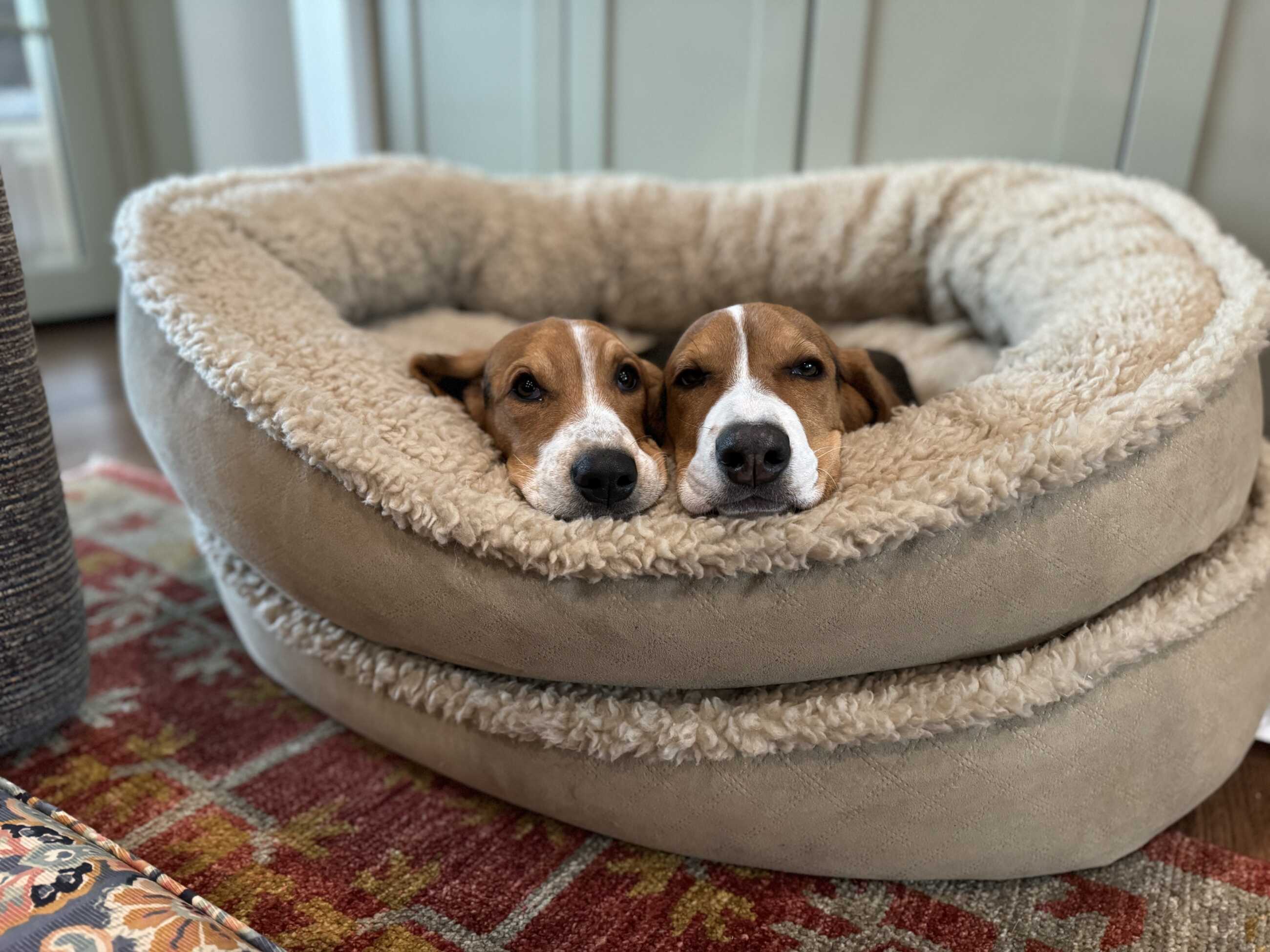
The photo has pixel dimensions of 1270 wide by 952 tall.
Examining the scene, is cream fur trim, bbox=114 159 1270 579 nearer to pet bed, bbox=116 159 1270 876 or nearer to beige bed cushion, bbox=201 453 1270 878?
pet bed, bbox=116 159 1270 876

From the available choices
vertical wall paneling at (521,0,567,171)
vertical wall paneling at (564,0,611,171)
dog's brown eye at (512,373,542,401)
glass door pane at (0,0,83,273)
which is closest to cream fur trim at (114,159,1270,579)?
dog's brown eye at (512,373,542,401)

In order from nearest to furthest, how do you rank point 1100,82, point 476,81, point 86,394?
point 1100,82, point 476,81, point 86,394

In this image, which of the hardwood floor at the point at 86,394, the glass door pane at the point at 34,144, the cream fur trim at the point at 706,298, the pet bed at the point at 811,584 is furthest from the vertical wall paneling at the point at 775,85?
the glass door pane at the point at 34,144

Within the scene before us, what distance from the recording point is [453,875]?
1.50 meters

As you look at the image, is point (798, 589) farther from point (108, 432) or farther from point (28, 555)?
point (108, 432)

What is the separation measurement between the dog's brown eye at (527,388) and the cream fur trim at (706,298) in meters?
0.11

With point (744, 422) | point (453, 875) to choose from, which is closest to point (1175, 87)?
point (744, 422)

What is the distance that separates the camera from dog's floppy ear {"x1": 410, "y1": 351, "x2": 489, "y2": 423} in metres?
1.92

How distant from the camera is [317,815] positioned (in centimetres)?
162

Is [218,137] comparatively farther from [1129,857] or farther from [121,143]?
[1129,857]

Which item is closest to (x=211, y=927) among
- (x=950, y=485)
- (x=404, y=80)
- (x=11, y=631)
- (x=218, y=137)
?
(x=11, y=631)

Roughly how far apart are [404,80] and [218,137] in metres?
1.43

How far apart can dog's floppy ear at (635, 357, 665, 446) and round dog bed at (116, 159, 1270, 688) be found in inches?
12.2

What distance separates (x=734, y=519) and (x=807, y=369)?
1.29 feet
